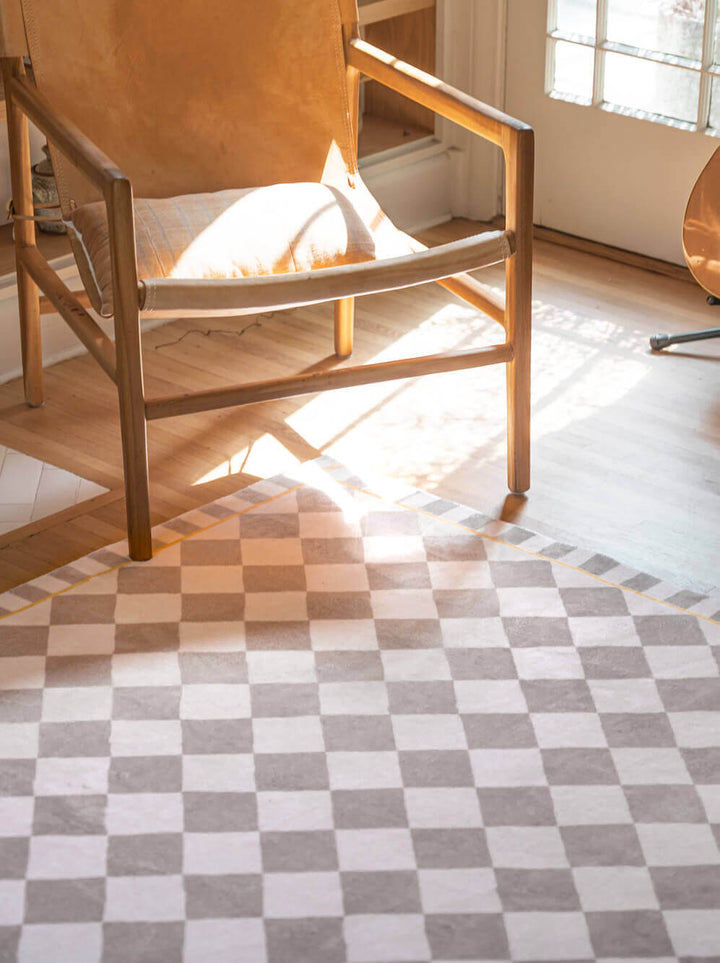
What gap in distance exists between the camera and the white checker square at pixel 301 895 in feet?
4.65

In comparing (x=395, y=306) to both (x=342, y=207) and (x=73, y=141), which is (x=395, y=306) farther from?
(x=73, y=141)

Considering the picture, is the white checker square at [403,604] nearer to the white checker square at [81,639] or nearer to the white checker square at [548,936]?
the white checker square at [81,639]

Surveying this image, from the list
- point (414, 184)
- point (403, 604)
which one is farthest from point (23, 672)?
point (414, 184)

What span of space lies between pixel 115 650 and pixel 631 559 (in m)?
0.78

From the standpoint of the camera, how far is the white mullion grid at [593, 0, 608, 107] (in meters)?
2.99

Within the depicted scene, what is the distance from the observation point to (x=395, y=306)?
2945mm

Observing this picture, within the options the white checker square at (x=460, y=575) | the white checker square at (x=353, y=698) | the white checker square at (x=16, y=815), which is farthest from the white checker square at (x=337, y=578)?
the white checker square at (x=16, y=815)

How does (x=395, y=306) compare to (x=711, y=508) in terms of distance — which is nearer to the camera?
(x=711, y=508)

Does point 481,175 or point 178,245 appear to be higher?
point 178,245

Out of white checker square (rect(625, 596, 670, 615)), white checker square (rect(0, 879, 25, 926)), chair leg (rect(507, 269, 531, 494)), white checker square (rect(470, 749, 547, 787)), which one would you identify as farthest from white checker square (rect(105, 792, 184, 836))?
chair leg (rect(507, 269, 531, 494))

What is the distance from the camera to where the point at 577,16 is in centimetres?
307

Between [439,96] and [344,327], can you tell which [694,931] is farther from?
[344,327]

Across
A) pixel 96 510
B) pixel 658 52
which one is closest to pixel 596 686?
pixel 96 510

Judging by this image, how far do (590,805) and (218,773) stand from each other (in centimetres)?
44
